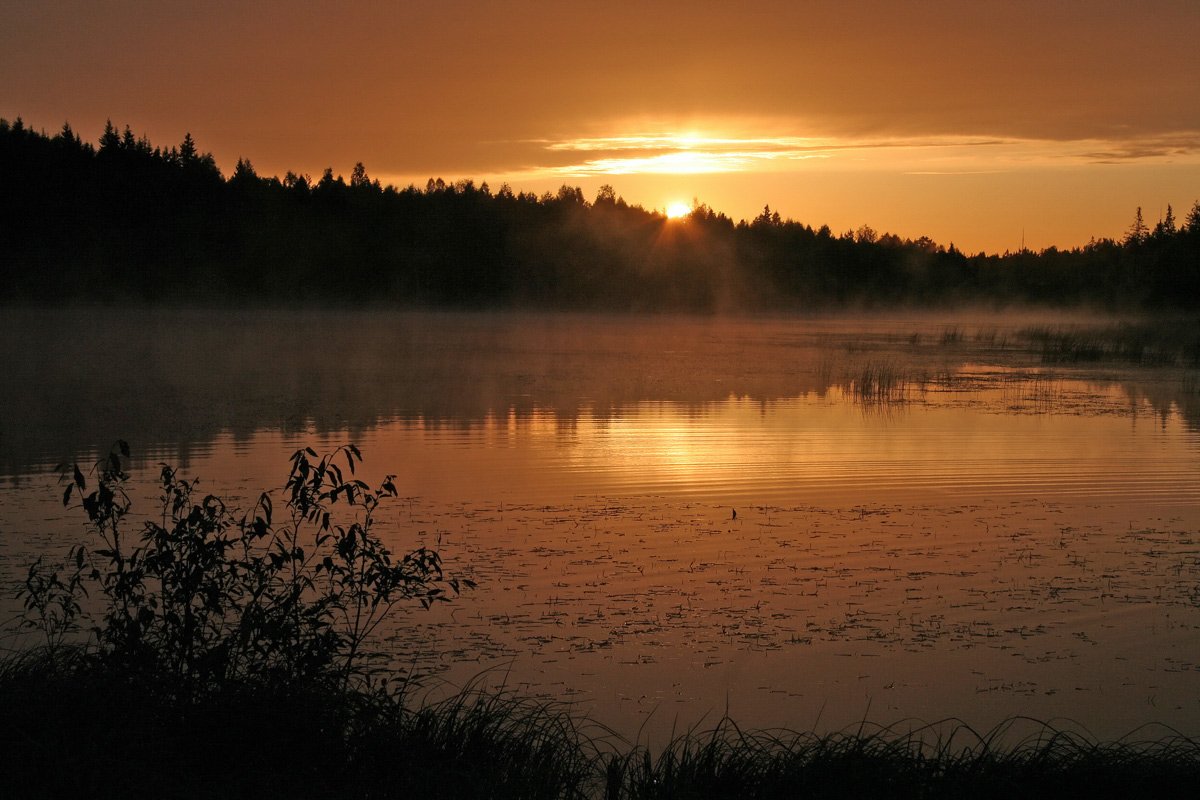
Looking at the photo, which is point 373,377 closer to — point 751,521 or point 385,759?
point 751,521

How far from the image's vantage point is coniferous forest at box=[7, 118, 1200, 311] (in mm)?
86938

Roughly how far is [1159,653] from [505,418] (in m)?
15.1

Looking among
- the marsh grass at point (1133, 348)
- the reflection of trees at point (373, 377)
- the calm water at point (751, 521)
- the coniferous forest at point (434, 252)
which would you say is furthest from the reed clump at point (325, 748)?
the coniferous forest at point (434, 252)

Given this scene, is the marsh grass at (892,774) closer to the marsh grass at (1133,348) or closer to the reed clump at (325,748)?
the reed clump at (325,748)

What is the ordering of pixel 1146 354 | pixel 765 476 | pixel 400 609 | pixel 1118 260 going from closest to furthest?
pixel 400 609, pixel 765 476, pixel 1146 354, pixel 1118 260

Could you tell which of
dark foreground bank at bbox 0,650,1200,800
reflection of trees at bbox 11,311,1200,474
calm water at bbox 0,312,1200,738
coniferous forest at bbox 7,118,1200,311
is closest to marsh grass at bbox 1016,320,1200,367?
reflection of trees at bbox 11,311,1200,474

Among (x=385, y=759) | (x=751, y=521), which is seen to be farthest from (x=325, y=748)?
(x=751, y=521)

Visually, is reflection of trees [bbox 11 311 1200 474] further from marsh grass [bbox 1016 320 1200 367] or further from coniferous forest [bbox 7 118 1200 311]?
coniferous forest [bbox 7 118 1200 311]

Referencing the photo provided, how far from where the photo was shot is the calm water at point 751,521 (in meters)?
7.54

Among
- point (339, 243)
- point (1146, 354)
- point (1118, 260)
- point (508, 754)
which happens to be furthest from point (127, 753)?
point (1118, 260)

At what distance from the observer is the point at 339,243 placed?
112875mm

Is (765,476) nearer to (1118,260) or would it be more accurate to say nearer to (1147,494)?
(1147,494)

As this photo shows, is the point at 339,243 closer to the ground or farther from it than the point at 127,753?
farther from it

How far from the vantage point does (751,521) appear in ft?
40.8
